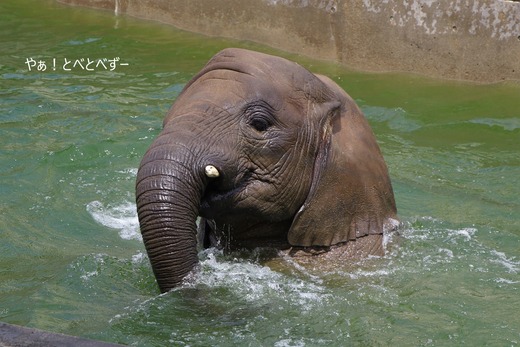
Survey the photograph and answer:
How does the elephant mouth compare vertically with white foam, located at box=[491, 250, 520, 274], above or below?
above

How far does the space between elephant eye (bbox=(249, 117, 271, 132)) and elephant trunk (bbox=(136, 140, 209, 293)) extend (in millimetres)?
532

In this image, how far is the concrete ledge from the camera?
3988 mm

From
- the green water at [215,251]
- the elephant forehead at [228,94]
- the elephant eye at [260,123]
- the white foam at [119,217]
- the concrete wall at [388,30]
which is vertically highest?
the elephant forehead at [228,94]

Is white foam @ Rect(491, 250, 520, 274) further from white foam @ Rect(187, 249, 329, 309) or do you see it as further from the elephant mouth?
the elephant mouth

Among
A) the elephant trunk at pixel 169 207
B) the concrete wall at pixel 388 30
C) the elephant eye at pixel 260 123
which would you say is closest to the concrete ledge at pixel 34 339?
the elephant trunk at pixel 169 207

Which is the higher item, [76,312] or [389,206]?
[389,206]

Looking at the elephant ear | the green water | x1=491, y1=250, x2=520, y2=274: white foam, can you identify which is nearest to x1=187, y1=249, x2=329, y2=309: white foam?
the green water

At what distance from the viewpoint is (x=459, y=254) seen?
7586 millimetres

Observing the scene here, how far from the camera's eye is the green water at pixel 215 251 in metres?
6.23

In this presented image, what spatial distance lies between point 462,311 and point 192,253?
1.82 m

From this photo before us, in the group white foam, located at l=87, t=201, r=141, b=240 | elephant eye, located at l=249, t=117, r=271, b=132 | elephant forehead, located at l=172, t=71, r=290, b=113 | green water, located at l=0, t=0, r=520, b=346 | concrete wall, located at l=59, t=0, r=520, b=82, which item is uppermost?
elephant forehead, located at l=172, t=71, r=290, b=113

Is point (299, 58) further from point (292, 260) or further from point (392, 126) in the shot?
point (292, 260)

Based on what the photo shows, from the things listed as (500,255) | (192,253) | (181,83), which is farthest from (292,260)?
(181,83)

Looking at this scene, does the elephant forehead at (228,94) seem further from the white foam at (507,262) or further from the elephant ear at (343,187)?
the white foam at (507,262)
